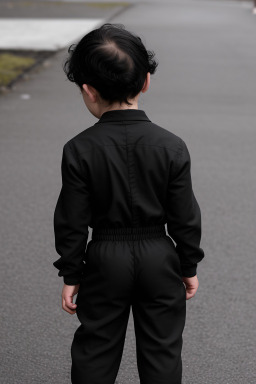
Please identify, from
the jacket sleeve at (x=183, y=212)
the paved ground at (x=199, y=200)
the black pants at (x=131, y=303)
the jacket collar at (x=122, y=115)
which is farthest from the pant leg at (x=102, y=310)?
the paved ground at (x=199, y=200)

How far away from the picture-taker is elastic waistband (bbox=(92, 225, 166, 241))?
246 cm

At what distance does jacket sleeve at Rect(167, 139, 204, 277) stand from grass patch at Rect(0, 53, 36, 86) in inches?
354

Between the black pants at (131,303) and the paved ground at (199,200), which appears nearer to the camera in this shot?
the black pants at (131,303)

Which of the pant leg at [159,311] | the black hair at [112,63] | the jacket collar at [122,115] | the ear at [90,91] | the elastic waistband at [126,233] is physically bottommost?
the pant leg at [159,311]

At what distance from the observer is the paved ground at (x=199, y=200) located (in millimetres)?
3520

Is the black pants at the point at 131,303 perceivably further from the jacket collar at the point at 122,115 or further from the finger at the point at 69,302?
the jacket collar at the point at 122,115

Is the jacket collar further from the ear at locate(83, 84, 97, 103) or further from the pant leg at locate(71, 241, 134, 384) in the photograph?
the pant leg at locate(71, 241, 134, 384)

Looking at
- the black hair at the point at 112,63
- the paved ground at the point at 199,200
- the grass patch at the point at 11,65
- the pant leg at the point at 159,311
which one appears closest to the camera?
the black hair at the point at 112,63

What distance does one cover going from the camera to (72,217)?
2432 millimetres

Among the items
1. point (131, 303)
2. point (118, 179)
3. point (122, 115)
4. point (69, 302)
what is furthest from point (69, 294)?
point (122, 115)

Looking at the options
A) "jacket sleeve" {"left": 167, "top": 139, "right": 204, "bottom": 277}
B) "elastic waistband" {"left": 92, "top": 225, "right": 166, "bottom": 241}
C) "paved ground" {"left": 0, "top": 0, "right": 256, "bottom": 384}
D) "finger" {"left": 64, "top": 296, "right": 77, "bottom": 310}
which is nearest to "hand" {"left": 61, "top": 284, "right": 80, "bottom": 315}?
"finger" {"left": 64, "top": 296, "right": 77, "bottom": 310}

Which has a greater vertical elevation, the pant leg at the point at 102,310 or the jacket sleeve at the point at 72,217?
the jacket sleeve at the point at 72,217

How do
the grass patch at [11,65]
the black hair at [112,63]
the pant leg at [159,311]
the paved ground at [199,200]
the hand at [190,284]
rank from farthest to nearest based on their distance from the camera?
1. the grass patch at [11,65]
2. the paved ground at [199,200]
3. the hand at [190,284]
4. the pant leg at [159,311]
5. the black hair at [112,63]

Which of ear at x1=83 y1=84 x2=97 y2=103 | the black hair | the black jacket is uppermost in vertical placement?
the black hair
